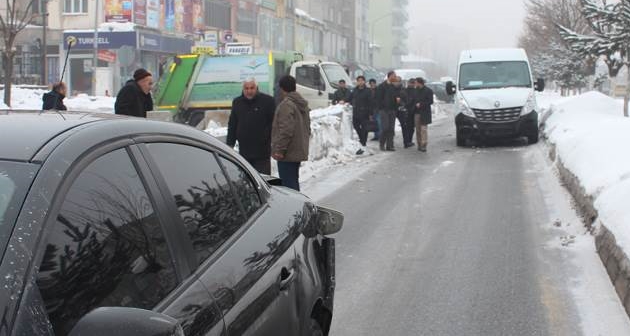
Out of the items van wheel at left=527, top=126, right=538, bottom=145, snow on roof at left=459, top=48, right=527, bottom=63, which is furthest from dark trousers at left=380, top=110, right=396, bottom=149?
van wheel at left=527, top=126, right=538, bottom=145

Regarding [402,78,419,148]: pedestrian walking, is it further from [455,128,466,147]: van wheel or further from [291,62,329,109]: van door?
[291,62,329,109]: van door

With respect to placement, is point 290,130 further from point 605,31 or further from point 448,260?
point 605,31

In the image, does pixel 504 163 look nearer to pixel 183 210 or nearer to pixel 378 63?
pixel 183 210

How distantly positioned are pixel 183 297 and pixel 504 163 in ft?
44.7

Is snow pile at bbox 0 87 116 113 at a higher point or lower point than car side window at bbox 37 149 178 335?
higher

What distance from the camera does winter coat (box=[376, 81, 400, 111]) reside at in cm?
1812

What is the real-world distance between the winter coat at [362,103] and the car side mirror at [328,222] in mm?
14255

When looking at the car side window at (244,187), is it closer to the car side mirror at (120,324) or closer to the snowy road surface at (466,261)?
the car side mirror at (120,324)

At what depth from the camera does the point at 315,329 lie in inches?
138

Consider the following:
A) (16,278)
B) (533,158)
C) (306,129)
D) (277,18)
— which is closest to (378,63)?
(277,18)

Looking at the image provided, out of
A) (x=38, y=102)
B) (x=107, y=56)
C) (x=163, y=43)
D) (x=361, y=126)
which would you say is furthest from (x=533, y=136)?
(x=163, y=43)

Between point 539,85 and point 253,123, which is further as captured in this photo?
point 539,85

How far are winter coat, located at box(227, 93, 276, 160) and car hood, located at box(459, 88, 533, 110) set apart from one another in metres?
10.8

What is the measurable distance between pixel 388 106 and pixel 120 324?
1660 centimetres
